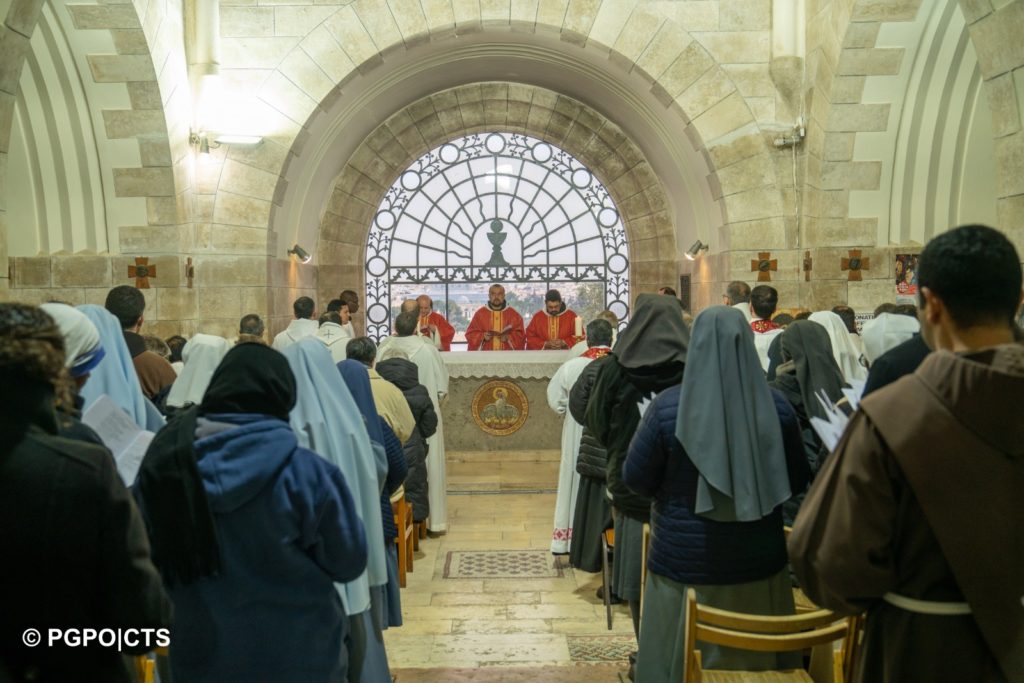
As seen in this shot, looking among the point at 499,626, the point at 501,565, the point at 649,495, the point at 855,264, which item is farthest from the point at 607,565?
the point at 855,264

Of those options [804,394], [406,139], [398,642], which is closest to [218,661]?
[398,642]

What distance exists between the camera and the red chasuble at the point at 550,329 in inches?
420

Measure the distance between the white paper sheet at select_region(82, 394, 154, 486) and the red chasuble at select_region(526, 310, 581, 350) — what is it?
304 inches

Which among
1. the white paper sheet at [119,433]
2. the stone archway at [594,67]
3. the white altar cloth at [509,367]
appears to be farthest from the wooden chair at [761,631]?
the stone archway at [594,67]

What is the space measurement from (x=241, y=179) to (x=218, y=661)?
7421 mm

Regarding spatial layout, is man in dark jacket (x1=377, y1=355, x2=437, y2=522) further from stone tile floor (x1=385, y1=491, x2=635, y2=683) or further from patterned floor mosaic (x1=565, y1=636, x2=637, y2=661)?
patterned floor mosaic (x1=565, y1=636, x2=637, y2=661)

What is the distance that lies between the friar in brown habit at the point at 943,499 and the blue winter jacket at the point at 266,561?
3.75 feet

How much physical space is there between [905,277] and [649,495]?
21.6 ft

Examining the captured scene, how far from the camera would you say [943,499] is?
197cm

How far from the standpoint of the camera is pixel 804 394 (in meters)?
4.54

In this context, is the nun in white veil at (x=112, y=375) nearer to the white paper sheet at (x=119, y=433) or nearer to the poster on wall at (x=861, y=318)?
the white paper sheet at (x=119, y=433)

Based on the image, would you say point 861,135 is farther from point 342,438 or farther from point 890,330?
point 342,438

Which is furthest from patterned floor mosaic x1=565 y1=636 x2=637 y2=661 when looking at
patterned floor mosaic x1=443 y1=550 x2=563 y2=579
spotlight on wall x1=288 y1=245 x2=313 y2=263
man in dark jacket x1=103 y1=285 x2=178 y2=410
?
spotlight on wall x1=288 y1=245 x2=313 y2=263

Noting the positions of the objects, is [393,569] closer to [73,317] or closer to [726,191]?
[73,317]
